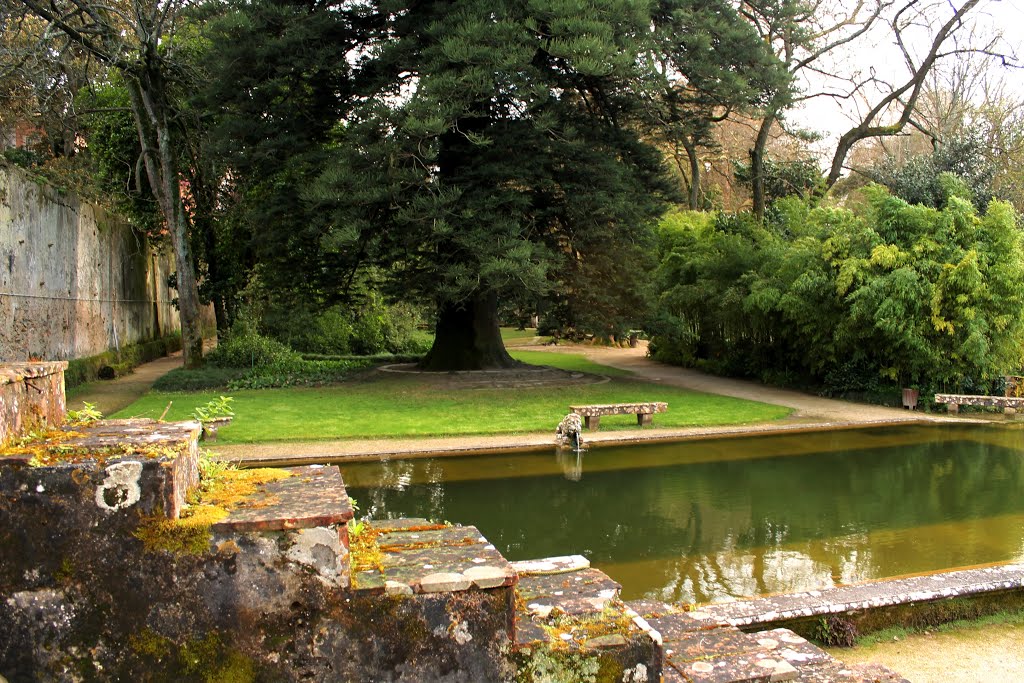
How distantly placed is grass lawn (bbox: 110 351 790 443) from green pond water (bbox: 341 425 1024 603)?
2.01 m

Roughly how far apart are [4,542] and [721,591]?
17.1ft

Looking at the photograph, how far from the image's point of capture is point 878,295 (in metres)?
16.3

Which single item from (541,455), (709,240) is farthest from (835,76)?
(541,455)

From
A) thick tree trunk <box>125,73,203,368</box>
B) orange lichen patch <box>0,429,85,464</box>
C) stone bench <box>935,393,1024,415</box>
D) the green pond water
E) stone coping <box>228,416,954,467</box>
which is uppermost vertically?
thick tree trunk <box>125,73,203,368</box>

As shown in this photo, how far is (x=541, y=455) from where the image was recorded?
40.0 ft

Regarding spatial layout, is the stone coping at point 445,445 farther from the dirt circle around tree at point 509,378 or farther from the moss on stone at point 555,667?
the moss on stone at point 555,667

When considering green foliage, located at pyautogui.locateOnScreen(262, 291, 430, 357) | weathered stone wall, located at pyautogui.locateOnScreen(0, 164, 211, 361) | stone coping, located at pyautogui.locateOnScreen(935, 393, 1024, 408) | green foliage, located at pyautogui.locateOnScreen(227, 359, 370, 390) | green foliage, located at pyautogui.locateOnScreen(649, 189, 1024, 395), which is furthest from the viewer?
green foliage, located at pyautogui.locateOnScreen(262, 291, 430, 357)

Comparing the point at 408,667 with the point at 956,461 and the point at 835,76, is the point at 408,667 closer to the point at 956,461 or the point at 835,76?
the point at 956,461

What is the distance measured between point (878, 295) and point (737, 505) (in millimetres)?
8812

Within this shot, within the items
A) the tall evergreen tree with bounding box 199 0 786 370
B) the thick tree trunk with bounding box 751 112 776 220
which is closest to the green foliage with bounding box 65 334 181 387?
the tall evergreen tree with bounding box 199 0 786 370

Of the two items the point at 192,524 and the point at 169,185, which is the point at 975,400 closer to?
the point at 192,524

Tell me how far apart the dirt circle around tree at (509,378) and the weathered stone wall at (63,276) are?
755 cm

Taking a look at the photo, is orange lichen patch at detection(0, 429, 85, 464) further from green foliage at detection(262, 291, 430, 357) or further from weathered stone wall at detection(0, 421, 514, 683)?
green foliage at detection(262, 291, 430, 357)

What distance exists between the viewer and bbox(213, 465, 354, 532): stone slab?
2.62 m
